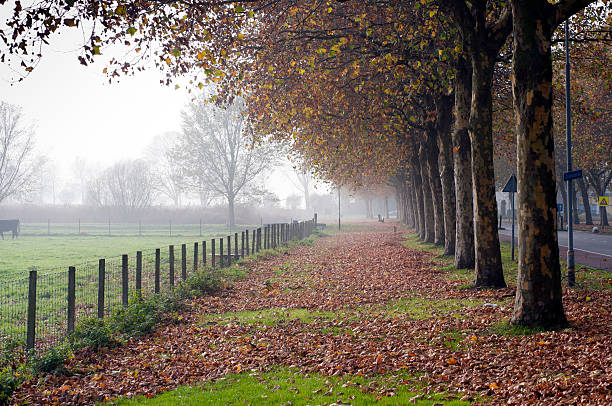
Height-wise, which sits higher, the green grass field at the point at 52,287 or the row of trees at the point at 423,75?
the row of trees at the point at 423,75

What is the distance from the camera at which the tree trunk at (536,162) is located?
8352 millimetres

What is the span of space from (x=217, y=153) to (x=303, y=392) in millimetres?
54175

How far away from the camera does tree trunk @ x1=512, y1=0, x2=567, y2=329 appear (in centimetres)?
835

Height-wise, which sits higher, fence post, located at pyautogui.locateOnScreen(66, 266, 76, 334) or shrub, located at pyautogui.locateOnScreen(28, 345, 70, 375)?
fence post, located at pyautogui.locateOnScreen(66, 266, 76, 334)

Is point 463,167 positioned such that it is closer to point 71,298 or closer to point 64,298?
point 71,298

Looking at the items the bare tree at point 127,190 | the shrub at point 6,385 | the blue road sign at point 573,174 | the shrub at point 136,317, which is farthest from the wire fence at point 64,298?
the bare tree at point 127,190

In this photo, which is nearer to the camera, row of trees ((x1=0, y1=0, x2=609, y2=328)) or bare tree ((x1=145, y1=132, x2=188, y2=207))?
row of trees ((x1=0, y1=0, x2=609, y2=328))

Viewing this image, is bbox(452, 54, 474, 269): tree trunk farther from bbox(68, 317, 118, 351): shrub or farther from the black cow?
the black cow

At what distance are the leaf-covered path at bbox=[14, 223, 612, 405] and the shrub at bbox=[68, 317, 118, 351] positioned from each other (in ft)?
0.99

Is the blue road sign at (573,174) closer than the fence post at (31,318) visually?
No

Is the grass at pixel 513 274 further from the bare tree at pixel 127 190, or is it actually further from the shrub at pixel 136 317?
the bare tree at pixel 127 190

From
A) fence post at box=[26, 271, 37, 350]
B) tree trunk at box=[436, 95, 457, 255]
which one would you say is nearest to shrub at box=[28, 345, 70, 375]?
fence post at box=[26, 271, 37, 350]

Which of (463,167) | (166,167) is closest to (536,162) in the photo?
(463,167)

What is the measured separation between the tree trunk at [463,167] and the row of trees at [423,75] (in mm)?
38
